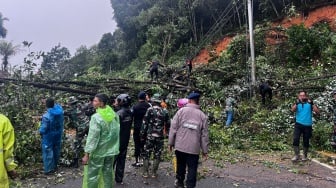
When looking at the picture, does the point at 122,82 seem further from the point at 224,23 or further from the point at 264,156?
the point at 224,23

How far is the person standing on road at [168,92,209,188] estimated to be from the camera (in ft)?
19.8

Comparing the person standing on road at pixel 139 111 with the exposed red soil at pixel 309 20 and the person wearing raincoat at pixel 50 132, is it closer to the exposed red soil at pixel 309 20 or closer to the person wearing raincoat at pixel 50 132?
the person wearing raincoat at pixel 50 132

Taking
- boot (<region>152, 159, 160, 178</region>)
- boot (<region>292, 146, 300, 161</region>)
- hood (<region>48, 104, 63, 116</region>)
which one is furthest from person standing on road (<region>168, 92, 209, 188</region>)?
boot (<region>292, 146, 300, 161</region>)

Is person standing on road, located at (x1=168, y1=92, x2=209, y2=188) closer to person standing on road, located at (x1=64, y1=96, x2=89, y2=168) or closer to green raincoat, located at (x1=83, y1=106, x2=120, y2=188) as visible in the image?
green raincoat, located at (x1=83, y1=106, x2=120, y2=188)

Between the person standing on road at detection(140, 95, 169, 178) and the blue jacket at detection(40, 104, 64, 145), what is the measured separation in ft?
6.67

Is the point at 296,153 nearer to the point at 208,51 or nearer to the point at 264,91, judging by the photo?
the point at 264,91

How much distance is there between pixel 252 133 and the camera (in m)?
13.3

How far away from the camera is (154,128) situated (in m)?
7.08

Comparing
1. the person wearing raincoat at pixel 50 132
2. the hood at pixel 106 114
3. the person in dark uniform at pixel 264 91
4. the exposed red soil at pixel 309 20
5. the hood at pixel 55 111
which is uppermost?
the exposed red soil at pixel 309 20

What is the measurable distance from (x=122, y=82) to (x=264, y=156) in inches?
323

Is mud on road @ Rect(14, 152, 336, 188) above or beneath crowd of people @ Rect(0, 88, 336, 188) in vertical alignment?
beneath

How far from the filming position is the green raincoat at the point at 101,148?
548 centimetres

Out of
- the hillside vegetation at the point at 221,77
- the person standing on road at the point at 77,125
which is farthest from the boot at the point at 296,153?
the person standing on road at the point at 77,125

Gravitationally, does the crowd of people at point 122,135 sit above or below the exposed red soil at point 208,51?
below
